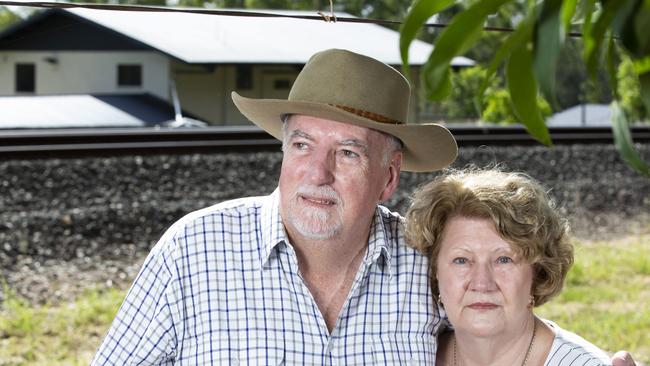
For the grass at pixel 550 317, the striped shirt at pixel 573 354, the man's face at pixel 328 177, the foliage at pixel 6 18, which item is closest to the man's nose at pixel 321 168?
the man's face at pixel 328 177

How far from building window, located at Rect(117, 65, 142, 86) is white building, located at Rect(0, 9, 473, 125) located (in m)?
0.02

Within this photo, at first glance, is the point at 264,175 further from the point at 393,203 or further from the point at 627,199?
the point at 627,199

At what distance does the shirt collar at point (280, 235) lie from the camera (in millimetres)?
2551

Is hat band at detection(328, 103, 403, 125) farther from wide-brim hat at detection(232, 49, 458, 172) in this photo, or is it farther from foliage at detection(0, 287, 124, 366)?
foliage at detection(0, 287, 124, 366)

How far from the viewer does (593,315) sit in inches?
218

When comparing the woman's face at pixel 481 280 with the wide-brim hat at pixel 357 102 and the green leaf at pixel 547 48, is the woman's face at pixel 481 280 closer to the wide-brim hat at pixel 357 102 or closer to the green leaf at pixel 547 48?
the wide-brim hat at pixel 357 102

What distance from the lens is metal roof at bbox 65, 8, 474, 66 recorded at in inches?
763

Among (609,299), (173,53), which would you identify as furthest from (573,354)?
(173,53)

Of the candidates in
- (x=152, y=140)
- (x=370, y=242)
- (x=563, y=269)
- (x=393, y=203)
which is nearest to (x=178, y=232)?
(x=370, y=242)

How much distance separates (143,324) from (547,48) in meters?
1.98

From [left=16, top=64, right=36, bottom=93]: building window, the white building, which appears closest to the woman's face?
the white building

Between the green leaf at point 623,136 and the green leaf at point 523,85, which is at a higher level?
the green leaf at point 523,85

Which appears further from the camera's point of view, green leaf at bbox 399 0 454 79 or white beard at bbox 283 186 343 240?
white beard at bbox 283 186 343 240

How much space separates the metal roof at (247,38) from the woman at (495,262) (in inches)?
640
